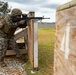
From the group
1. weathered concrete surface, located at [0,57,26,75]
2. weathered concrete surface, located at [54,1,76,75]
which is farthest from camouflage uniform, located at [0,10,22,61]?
weathered concrete surface, located at [54,1,76,75]

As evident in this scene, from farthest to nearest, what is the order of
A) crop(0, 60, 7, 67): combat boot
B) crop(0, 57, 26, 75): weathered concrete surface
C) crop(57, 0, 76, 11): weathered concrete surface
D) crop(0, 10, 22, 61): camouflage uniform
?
crop(0, 60, 7, 67): combat boot < crop(0, 10, 22, 61): camouflage uniform < crop(0, 57, 26, 75): weathered concrete surface < crop(57, 0, 76, 11): weathered concrete surface

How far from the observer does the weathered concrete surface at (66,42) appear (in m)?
1.53

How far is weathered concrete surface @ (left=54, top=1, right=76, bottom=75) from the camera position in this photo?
1.53 metres

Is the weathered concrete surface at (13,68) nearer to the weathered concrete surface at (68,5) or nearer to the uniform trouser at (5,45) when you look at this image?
the uniform trouser at (5,45)

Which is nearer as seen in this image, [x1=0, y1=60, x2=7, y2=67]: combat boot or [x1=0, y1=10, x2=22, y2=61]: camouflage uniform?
[x1=0, y1=10, x2=22, y2=61]: camouflage uniform

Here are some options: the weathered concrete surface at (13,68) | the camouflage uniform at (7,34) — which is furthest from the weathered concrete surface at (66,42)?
the camouflage uniform at (7,34)

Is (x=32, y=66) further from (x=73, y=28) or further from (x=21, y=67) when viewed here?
(x=73, y=28)

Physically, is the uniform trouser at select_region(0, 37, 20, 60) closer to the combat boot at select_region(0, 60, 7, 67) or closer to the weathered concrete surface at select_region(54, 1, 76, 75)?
the combat boot at select_region(0, 60, 7, 67)

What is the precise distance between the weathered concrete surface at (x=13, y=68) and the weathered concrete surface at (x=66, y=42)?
3301 mm

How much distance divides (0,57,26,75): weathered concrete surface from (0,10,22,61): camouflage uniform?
32cm

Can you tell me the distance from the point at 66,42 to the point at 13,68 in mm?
4052

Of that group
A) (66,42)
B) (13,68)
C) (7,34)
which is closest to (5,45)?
(7,34)

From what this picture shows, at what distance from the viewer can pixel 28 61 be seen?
19.8 ft

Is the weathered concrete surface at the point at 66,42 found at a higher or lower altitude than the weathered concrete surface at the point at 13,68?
higher
